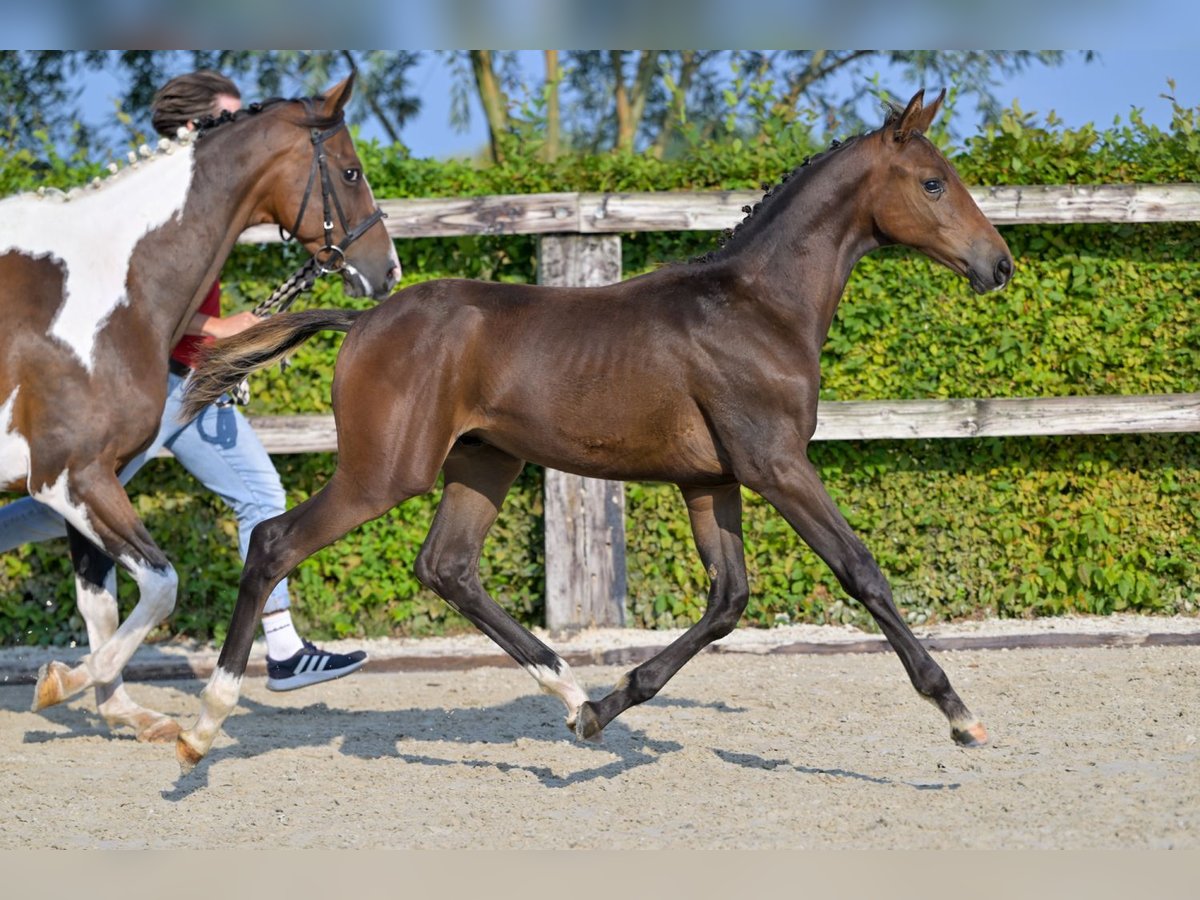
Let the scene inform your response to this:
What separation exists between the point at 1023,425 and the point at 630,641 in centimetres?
208

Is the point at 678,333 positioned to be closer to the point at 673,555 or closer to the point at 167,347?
the point at 167,347

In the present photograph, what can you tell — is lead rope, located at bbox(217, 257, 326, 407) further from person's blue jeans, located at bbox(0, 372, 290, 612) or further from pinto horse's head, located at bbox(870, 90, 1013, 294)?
pinto horse's head, located at bbox(870, 90, 1013, 294)

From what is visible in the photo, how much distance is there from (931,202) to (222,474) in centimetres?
286

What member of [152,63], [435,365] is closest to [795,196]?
[435,365]

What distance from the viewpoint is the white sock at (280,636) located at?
206 inches

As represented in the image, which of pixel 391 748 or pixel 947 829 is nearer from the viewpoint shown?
pixel 947 829

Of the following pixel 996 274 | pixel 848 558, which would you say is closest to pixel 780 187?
pixel 996 274

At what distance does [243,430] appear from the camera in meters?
5.20

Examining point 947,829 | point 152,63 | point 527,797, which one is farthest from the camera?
point 152,63

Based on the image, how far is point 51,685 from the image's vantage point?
4.17 meters

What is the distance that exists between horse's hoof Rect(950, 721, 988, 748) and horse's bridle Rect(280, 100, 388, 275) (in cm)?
260

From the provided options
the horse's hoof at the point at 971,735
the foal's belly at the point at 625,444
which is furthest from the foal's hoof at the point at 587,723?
the horse's hoof at the point at 971,735

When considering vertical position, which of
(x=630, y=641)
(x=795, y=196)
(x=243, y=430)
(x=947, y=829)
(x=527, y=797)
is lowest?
(x=630, y=641)

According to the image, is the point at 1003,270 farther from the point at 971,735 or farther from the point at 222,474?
the point at 222,474
